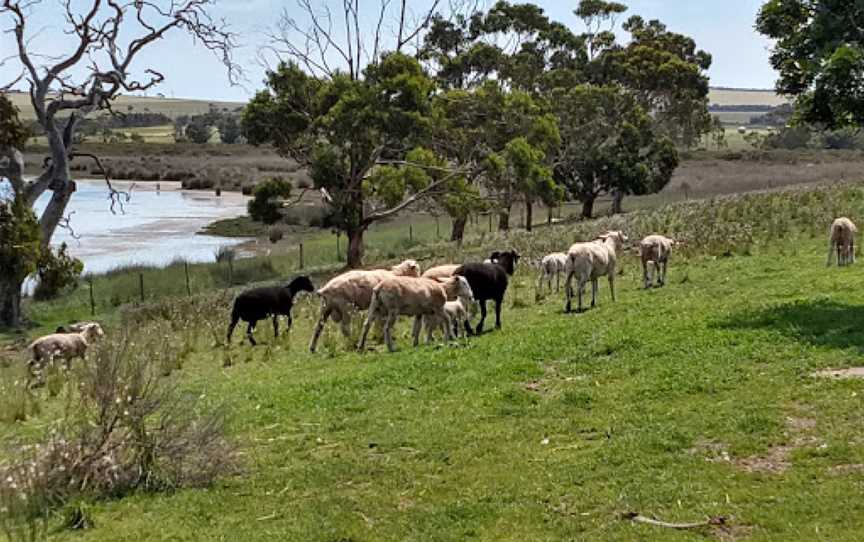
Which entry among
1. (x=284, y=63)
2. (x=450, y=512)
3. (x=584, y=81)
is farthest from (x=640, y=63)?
(x=450, y=512)

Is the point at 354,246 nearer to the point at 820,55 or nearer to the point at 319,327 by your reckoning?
the point at 319,327

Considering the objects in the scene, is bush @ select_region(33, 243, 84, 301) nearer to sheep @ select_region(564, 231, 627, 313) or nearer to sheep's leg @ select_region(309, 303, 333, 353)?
sheep's leg @ select_region(309, 303, 333, 353)

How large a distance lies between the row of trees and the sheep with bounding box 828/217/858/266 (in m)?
20.3

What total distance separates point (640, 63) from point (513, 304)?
4646cm

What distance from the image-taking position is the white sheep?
17234mm

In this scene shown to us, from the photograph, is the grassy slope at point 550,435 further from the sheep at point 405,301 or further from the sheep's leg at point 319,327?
the sheep's leg at point 319,327

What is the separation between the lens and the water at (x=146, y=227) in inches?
1915

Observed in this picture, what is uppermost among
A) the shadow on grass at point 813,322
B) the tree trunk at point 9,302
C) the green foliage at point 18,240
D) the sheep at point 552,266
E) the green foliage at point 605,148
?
the green foliage at point 605,148

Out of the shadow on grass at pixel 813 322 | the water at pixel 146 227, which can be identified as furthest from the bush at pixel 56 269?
the shadow on grass at pixel 813 322

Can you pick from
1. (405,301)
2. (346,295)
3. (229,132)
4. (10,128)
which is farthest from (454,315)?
(229,132)

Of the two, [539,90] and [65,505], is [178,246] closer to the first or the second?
[539,90]

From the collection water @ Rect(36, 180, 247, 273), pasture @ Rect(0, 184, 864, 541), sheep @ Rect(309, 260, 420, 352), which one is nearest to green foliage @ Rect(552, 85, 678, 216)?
water @ Rect(36, 180, 247, 273)

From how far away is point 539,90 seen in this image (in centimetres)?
6131

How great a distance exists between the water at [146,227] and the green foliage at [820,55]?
24778 millimetres
